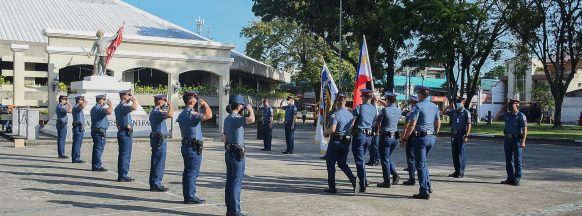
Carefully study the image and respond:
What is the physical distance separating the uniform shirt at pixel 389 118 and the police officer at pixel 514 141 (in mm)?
2253

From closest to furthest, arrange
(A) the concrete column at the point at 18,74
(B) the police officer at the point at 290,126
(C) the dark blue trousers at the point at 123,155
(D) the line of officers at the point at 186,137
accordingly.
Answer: (D) the line of officers at the point at 186,137 → (C) the dark blue trousers at the point at 123,155 → (B) the police officer at the point at 290,126 → (A) the concrete column at the point at 18,74

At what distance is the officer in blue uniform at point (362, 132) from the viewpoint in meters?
9.38

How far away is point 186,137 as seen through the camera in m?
8.23

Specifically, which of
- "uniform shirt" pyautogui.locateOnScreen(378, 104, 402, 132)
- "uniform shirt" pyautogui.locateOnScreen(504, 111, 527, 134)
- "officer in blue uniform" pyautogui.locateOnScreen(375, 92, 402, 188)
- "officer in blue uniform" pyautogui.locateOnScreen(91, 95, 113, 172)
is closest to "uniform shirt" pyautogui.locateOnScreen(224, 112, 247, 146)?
"officer in blue uniform" pyautogui.locateOnScreen(375, 92, 402, 188)

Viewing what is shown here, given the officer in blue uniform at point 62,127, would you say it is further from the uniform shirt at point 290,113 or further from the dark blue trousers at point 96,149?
the uniform shirt at point 290,113

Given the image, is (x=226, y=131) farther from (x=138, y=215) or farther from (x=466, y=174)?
(x=466, y=174)

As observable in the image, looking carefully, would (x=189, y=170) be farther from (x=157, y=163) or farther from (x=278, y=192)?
(x=278, y=192)

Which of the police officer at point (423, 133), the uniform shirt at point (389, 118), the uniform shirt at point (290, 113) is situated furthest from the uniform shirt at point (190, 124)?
the uniform shirt at point (290, 113)

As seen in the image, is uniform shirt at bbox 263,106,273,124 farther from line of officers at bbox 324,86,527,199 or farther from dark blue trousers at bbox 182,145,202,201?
dark blue trousers at bbox 182,145,202,201

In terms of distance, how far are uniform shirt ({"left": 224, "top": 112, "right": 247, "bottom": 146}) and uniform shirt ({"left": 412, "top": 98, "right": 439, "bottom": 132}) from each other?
326cm

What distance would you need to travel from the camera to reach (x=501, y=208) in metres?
8.37

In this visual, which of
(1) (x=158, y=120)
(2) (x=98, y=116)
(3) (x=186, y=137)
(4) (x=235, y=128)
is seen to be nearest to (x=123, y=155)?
(1) (x=158, y=120)

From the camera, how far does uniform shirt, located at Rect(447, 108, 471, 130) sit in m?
11.7

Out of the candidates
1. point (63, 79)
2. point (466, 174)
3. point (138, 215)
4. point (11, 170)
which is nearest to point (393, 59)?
point (63, 79)
